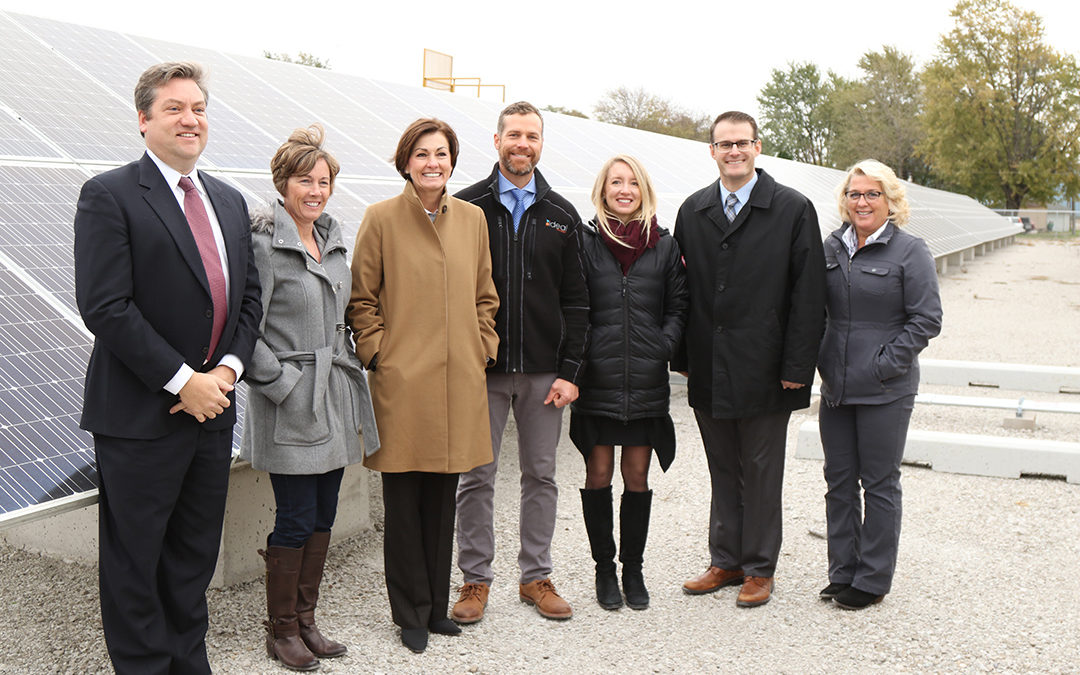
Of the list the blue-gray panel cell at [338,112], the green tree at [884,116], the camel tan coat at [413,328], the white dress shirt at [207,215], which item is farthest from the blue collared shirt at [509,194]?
the green tree at [884,116]

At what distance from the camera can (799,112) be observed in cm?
7962

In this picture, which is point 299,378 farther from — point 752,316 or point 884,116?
point 884,116

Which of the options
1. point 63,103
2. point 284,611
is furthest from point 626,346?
point 63,103

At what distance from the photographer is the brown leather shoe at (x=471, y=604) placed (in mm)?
4465

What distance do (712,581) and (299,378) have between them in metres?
2.36

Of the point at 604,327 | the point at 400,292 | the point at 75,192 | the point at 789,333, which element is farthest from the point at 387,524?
the point at 75,192

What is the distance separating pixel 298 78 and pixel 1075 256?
1221 inches

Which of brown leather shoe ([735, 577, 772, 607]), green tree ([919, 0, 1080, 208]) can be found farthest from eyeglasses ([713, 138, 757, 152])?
green tree ([919, 0, 1080, 208])

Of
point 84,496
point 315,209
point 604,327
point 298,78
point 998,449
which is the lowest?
point 998,449

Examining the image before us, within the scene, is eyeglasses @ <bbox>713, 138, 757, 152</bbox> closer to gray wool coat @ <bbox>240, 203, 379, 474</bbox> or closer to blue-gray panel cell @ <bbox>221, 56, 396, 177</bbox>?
gray wool coat @ <bbox>240, 203, 379, 474</bbox>

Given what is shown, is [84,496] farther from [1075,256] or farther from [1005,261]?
[1075,256]

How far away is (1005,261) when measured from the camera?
30.9 metres

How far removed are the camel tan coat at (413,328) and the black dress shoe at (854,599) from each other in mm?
1984

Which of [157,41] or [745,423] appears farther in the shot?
[157,41]
